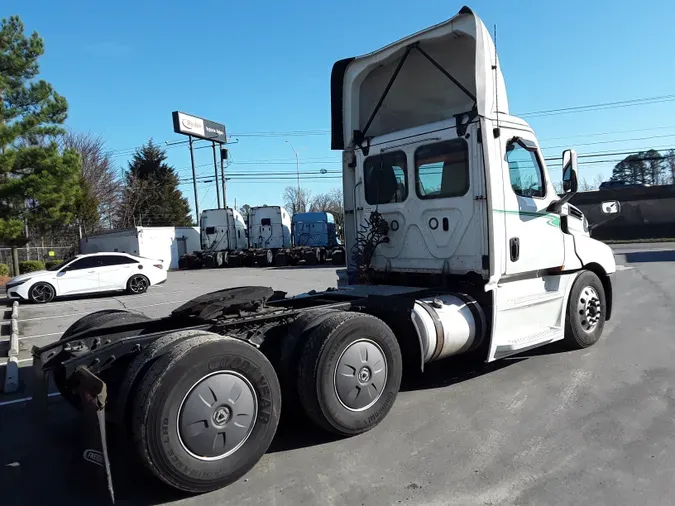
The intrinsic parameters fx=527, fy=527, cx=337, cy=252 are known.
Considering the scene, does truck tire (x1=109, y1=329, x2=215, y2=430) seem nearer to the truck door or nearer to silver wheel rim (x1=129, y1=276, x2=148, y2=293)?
the truck door

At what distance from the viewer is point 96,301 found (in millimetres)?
16516

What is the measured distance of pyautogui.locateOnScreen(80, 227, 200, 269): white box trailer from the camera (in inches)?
1310

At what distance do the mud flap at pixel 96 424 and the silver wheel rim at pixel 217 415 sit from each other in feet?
1.55

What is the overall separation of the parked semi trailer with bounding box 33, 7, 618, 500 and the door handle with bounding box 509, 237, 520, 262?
2 centimetres

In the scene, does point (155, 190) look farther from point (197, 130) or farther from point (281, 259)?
point (281, 259)

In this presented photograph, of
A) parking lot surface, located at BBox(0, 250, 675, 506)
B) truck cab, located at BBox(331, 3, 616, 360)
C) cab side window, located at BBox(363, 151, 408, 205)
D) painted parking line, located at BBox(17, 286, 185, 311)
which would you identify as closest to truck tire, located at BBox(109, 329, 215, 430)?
parking lot surface, located at BBox(0, 250, 675, 506)

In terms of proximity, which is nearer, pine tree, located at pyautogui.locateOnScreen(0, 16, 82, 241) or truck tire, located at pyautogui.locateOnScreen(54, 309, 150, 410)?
truck tire, located at pyautogui.locateOnScreen(54, 309, 150, 410)

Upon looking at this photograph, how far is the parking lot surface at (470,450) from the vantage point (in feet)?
11.7

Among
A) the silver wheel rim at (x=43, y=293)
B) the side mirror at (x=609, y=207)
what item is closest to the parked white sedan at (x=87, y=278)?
the silver wheel rim at (x=43, y=293)

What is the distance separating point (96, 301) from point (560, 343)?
14115mm

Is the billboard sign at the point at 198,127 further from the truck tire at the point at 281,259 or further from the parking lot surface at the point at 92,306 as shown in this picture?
the parking lot surface at the point at 92,306

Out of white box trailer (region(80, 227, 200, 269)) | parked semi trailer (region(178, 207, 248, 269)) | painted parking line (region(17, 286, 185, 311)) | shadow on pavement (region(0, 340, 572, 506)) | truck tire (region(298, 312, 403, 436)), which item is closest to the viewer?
shadow on pavement (region(0, 340, 572, 506))

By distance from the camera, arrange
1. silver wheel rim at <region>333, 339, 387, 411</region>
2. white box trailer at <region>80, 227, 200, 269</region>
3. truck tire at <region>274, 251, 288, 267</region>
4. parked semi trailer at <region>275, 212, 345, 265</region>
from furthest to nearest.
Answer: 1. white box trailer at <region>80, 227, 200, 269</region>
2. truck tire at <region>274, 251, 288, 267</region>
3. parked semi trailer at <region>275, 212, 345, 265</region>
4. silver wheel rim at <region>333, 339, 387, 411</region>

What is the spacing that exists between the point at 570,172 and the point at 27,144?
2180 centimetres
